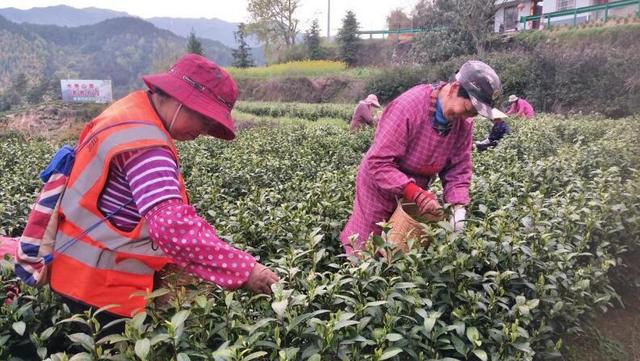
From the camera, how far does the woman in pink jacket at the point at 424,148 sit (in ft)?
7.72

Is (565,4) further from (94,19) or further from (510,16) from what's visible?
(94,19)

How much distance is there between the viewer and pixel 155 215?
1.46 metres

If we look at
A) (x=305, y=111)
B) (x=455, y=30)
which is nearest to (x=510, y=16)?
(x=455, y=30)

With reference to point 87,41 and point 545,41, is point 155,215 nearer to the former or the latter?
point 545,41

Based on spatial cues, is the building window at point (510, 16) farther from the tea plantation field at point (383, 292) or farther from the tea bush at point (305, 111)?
the tea plantation field at point (383, 292)

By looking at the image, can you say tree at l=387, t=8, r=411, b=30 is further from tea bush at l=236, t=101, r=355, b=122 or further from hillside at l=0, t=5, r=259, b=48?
hillside at l=0, t=5, r=259, b=48

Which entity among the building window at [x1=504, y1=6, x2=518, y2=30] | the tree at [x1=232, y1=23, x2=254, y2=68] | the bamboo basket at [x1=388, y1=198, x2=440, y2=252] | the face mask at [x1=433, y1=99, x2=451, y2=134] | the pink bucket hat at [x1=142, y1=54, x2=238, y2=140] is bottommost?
the bamboo basket at [x1=388, y1=198, x2=440, y2=252]

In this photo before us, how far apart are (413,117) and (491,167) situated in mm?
2096

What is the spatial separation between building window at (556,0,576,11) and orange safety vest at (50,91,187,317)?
2811 centimetres

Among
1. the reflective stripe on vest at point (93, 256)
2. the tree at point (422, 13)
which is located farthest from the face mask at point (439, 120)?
the tree at point (422, 13)

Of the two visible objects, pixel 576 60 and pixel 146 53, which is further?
pixel 146 53

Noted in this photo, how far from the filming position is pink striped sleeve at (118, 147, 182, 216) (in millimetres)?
1487

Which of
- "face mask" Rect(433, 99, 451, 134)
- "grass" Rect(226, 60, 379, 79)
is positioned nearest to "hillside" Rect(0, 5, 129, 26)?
"grass" Rect(226, 60, 379, 79)

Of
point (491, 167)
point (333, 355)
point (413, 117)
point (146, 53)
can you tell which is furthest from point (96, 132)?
point (146, 53)
